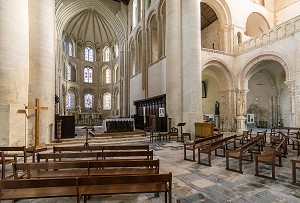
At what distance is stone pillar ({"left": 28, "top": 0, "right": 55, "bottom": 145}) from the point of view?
9758mm

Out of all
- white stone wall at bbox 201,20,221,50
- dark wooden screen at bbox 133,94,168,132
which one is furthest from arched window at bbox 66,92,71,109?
white stone wall at bbox 201,20,221,50

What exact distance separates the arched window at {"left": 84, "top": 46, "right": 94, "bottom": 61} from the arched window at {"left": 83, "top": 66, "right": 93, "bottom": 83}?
1.66 m

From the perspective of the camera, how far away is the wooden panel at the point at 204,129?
A: 35.7 feet

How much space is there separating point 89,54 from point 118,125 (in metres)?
22.5

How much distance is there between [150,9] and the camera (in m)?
18.2

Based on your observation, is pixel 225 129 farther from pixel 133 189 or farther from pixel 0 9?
pixel 0 9

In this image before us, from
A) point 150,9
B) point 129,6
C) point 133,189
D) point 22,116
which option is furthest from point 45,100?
point 129,6

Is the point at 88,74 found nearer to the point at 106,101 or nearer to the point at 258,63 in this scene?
the point at 106,101

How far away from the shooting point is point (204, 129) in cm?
1136

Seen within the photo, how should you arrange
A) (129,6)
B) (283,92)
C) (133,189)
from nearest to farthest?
(133,189) < (283,92) < (129,6)

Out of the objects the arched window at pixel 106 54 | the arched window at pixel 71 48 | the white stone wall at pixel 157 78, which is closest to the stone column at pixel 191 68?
the white stone wall at pixel 157 78

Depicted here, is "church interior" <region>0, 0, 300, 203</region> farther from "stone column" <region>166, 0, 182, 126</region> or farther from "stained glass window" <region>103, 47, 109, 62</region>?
"stained glass window" <region>103, 47, 109, 62</region>

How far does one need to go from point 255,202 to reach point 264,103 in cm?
2027

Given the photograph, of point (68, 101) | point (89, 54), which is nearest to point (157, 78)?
point (68, 101)
